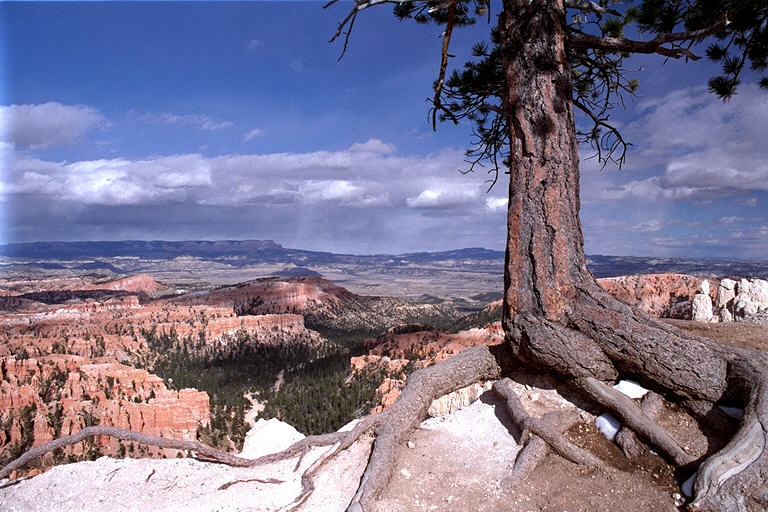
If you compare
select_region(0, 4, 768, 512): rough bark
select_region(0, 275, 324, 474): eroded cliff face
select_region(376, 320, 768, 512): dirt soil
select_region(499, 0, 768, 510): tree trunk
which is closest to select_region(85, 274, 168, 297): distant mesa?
select_region(0, 275, 324, 474): eroded cliff face

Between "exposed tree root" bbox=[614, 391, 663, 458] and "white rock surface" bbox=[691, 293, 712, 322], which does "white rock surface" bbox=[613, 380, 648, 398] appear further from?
"white rock surface" bbox=[691, 293, 712, 322]

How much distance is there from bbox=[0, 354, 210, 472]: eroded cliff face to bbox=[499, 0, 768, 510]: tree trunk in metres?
32.1

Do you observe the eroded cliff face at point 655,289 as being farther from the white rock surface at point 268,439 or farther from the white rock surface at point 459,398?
the white rock surface at point 268,439

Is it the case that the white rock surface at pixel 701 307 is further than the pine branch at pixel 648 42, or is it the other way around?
the white rock surface at pixel 701 307

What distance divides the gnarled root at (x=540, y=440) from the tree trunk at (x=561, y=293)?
1.89ft

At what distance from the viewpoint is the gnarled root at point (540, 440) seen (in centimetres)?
473

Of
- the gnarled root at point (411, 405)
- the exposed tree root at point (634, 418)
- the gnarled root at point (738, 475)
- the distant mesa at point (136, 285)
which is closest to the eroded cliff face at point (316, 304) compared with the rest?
the distant mesa at point (136, 285)

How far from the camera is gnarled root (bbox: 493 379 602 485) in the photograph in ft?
15.5

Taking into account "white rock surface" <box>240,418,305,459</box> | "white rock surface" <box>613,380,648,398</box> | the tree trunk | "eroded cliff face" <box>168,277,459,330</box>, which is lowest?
"eroded cliff face" <box>168,277,459,330</box>

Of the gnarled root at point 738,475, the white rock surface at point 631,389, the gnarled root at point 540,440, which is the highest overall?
the white rock surface at point 631,389

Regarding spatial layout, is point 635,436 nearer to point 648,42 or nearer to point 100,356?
point 648,42

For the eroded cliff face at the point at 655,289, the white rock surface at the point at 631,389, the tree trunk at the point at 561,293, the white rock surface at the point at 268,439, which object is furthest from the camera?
the eroded cliff face at the point at 655,289

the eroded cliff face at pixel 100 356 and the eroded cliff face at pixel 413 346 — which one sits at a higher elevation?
the eroded cliff face at pixel 413 346

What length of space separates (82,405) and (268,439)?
35979mm
